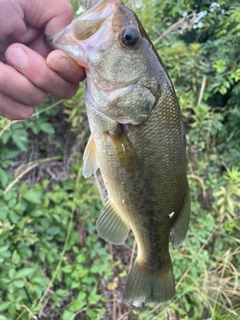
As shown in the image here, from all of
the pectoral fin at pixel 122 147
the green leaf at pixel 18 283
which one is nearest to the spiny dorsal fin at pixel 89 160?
the pectoral fin at pixel 122 147

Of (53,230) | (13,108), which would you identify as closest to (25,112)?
(13,108)

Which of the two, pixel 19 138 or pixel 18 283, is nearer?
pixel 18 283

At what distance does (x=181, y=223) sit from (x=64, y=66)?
2.29 feet

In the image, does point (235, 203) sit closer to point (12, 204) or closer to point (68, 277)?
point (68, 277)

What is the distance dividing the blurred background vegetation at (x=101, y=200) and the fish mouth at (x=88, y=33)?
2.88 ft

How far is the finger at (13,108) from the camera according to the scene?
109 centimetres

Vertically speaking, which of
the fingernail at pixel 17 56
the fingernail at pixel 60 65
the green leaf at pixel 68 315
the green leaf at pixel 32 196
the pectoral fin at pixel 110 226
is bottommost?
the green leaf at pixel 68 315

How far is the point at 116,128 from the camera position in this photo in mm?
1034

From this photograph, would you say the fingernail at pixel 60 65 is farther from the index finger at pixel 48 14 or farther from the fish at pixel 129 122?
the index finger at pixel 48 14

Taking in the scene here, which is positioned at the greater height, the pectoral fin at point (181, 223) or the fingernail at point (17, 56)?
the fingernail at point (17, 56)

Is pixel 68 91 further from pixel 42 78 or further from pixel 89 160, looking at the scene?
pixel 89 160

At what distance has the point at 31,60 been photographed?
0.96m

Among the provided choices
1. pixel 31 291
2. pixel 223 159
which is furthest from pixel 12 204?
pixel 223 159

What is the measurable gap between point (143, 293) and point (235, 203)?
51.2 inches
